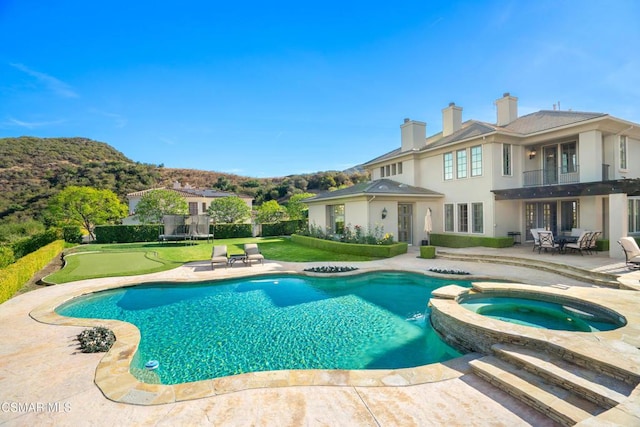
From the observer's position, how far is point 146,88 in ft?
→ 70.0

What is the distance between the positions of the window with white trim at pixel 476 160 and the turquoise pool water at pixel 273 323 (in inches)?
328

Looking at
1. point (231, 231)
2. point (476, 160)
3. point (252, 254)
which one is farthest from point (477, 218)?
point (231, 231)

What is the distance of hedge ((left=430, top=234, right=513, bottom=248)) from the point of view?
47.8 ft

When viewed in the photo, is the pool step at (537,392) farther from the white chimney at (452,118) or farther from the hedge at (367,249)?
the white chimney at (452,118)

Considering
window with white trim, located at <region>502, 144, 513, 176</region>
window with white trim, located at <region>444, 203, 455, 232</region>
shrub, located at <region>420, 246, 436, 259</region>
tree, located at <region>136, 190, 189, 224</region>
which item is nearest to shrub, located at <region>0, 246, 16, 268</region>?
tree, located at <region>136, 190, 189, 224</region>

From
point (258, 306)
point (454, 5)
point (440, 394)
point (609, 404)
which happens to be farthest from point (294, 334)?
point (454, 5)

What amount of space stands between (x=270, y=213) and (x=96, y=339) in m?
23.4

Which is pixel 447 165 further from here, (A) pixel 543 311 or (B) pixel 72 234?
(B) pixel 72 234

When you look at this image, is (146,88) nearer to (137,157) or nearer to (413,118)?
(413,118)

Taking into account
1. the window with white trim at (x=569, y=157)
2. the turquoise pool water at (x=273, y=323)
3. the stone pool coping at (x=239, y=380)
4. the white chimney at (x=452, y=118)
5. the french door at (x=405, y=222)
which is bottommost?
the turquoise pool water at (x=273, y=323)

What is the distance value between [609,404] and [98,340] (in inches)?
292

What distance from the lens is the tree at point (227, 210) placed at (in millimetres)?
27109

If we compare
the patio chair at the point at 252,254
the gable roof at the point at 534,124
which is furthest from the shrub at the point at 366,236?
the gable roof at the point at 534,124

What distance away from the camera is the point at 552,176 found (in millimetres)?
15398
